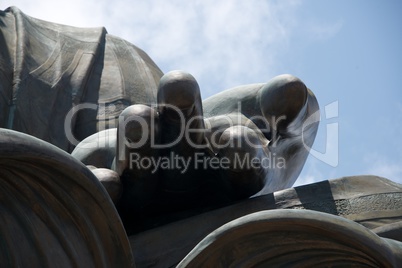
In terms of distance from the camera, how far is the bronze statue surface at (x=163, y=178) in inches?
144

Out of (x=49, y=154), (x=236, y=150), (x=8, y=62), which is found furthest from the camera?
(x=8, y=62)

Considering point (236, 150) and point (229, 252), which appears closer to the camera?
point (229, 252)

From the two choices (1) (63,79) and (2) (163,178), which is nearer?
(2) (163,178)

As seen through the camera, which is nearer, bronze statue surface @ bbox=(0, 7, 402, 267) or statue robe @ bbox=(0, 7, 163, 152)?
bronze statue surface @ bbox=(0, 7, 402, 267)

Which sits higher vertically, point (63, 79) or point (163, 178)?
point (63, 79)

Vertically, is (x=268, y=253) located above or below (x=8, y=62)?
below

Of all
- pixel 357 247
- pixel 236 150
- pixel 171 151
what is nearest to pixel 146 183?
pixel 171 151

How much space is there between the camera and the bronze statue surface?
12.0 feet

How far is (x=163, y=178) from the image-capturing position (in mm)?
4312

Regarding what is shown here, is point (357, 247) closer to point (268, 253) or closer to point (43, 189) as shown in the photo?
point (268, 253)

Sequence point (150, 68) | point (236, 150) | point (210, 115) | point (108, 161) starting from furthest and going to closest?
point (150, 68) → point (210, 115) → point (108, 161) → point (236, 150)

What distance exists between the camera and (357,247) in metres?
3.62

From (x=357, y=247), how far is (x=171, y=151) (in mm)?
937

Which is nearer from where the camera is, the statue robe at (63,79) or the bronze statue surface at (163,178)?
the bronze statue surface at (163,178)
